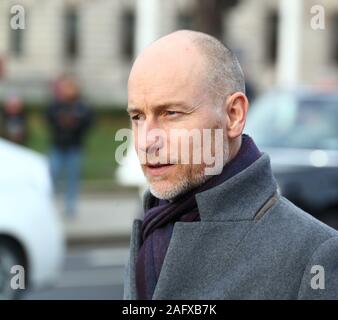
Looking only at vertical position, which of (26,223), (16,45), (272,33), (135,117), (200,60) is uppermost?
(272,33)

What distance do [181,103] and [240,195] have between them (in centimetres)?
21

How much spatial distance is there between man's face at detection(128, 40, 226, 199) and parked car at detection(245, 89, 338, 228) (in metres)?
7.96

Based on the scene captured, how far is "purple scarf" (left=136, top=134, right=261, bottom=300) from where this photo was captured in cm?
223

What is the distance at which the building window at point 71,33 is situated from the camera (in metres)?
52.7

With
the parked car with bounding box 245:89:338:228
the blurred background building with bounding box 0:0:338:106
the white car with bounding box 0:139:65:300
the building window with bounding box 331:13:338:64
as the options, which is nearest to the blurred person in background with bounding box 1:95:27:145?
the parked car with bounding box 245:89:338:228

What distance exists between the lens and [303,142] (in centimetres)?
1090

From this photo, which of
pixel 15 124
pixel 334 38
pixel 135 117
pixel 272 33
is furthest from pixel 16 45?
pixel 135 117

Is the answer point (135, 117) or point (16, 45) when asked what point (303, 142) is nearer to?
point (135, 117)

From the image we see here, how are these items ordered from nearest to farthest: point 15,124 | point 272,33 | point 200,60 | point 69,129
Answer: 1. point 200,60
2. point 69,129
3. point 15,124
4. point 272,33

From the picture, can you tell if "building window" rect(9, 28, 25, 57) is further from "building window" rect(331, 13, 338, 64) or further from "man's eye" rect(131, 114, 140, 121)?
"man's eye" rect(131, 114, 140, 121)

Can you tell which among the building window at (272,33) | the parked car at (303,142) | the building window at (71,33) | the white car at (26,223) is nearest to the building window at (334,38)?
the building window at (272,33)

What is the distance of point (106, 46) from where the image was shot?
178 feet

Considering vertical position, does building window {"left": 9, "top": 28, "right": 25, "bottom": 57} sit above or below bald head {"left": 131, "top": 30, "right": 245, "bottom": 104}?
above

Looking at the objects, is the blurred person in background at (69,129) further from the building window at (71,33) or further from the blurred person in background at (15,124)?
the building window at (71,33)
